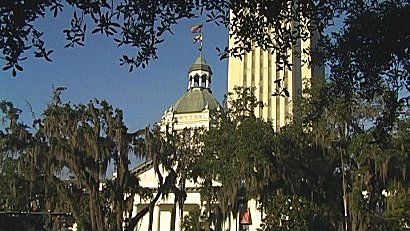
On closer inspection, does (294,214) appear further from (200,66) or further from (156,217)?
(200,66)

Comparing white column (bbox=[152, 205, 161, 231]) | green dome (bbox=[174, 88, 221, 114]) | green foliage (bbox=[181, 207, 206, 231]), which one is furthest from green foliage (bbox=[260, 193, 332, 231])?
green dome (bbox=[174, 88, 221, 114])

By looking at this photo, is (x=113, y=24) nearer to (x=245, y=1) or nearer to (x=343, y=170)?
(x=245, y=1)

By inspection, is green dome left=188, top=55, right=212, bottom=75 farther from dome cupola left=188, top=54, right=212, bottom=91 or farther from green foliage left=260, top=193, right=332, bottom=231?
green foliage left=260, top=193, right=332, bottom=231

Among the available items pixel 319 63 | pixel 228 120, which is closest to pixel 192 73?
pixel 228 120

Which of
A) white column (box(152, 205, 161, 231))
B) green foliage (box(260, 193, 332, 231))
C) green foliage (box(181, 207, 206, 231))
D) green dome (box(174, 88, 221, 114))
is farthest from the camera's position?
green dome (box(174, 88, 221, 114))

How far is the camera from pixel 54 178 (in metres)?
27.0

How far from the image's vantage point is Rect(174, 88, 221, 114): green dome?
7000cm

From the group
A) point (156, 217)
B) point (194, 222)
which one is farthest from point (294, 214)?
point (156, 217)

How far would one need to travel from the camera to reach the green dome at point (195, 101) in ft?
230

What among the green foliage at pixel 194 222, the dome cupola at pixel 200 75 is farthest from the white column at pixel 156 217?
the dome cupola at pixel 200 75

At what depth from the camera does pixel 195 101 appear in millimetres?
70812

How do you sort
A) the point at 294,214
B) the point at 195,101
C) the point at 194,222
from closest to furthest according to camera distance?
the point at 294,214 → the point at 194,222 → the point at 195,101

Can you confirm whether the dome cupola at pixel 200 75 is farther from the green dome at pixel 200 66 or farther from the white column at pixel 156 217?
the white column at pixel 156 217

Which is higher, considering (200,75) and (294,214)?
(200,75)
